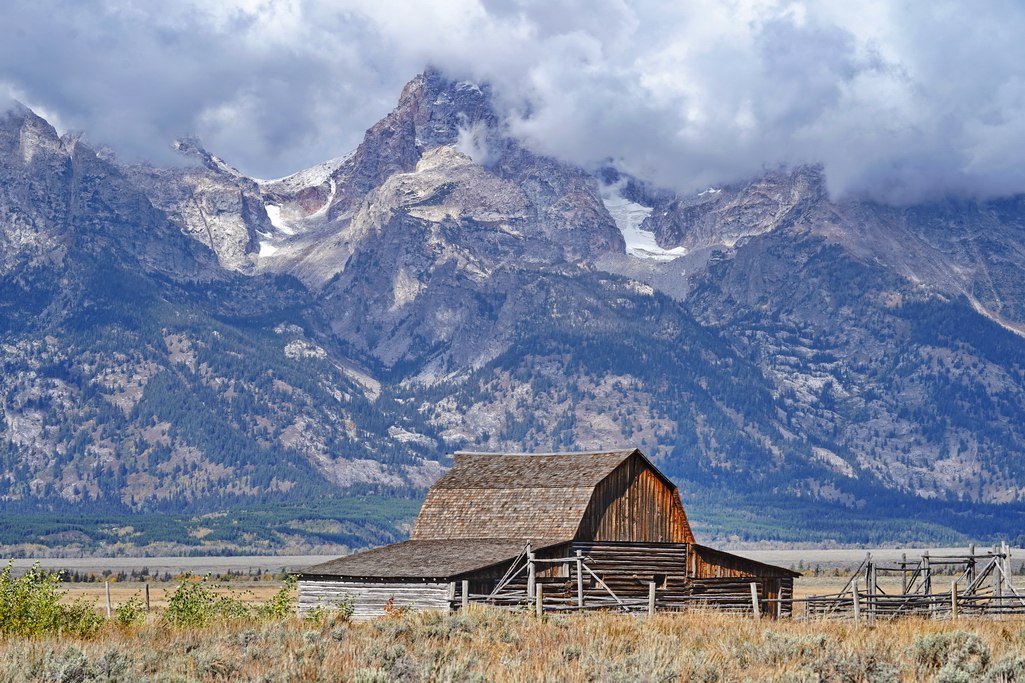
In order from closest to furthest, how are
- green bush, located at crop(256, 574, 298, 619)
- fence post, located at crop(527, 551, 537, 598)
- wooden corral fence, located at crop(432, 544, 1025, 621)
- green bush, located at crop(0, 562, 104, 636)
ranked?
green bush, located at crop(0, 562, 104, 636) < wooden corral fence, located at crop(432, 544, 1025, 621) < green bush, located at crop(256, 574, 298, 619) < fence post, located at crop(527, 551, 537, 598)

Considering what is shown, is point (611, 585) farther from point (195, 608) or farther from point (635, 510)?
point (195, 608)

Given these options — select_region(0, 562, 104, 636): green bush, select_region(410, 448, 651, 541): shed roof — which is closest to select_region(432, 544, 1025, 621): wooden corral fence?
select_region(410, 448, 651, 541): shed roof

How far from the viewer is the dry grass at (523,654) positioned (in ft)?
78.7

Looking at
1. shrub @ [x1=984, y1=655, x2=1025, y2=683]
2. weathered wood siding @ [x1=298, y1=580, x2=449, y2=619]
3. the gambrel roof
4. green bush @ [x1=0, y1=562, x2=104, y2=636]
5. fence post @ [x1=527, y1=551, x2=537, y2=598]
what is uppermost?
the gambrel roof

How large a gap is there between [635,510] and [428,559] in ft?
30.6

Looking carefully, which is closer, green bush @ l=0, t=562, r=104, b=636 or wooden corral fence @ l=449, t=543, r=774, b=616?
green bush @ l=0, t=562, r=104, b=636

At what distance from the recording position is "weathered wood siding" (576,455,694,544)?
59.7 m

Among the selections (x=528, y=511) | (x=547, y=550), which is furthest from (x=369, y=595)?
(x=528, y=511)

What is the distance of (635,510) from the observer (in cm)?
6153

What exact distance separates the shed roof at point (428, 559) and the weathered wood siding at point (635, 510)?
3308 millimetres

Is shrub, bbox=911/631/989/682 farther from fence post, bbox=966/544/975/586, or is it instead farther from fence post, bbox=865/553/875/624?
fence post, bbox=966/544/975/586

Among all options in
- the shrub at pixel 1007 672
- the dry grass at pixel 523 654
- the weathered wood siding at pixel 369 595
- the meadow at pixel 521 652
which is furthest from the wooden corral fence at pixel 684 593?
the shrub at pixel 1007 672

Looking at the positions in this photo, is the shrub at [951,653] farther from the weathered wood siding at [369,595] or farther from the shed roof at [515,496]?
the shed roof at [515,496]

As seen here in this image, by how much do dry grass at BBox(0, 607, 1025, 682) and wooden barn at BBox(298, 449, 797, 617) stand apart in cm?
2014
